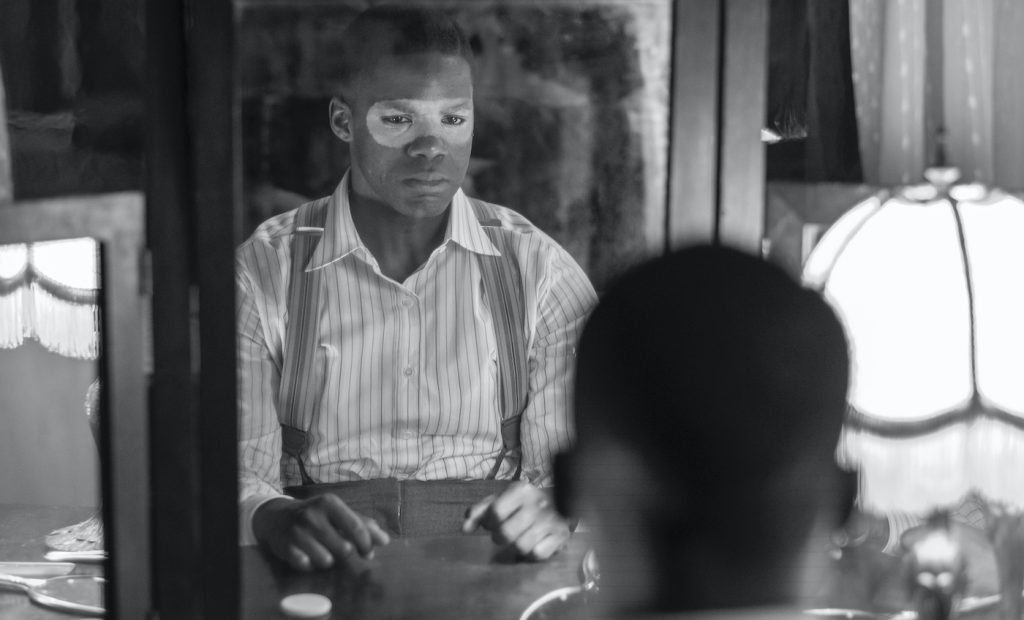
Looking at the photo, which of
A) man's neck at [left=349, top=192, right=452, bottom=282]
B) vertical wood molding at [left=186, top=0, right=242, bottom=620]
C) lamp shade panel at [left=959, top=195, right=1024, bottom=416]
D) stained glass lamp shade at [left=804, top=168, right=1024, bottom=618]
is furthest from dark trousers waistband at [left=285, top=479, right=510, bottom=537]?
lamp shade panel at [left=959, top=195, right=1024, bottom=416]

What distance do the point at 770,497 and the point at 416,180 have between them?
83 centimetres

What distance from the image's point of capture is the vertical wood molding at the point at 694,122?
1.31 meters

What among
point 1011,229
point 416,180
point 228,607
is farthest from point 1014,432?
point 228,607

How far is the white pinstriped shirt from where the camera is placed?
1340 mm

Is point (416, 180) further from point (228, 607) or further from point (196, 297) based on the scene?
point (228, 607)

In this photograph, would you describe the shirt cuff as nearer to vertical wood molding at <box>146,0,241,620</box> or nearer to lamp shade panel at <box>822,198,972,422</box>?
vertical wood molding at <box>146,0,241,620</box>

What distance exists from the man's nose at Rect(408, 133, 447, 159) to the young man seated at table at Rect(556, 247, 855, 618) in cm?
76

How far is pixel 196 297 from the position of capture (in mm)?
1346

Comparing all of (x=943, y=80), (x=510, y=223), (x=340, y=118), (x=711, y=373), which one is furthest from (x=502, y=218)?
(x=711, y=373)

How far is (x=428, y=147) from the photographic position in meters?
1.32

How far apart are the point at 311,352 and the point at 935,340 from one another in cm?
77

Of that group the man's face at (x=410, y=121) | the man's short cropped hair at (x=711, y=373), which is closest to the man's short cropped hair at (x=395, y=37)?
A: the man's face at (x=410, y=121)

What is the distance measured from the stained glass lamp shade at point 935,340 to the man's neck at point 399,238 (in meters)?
0.50

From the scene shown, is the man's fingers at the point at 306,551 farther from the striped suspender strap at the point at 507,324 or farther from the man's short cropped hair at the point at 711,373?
the man's short cropped hair at the point at 711,373
